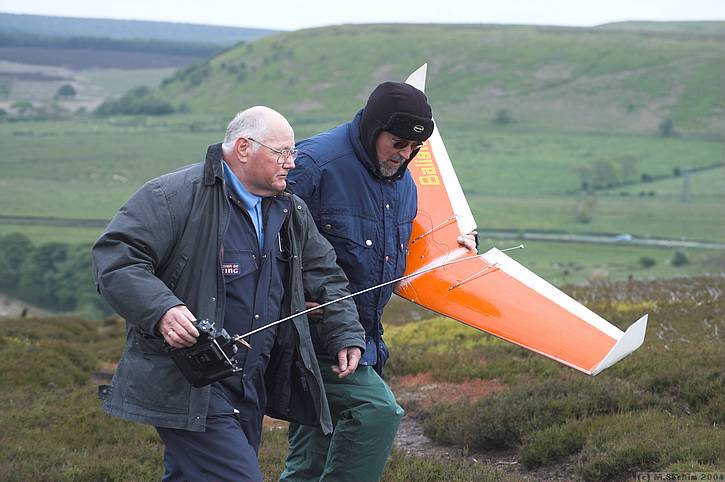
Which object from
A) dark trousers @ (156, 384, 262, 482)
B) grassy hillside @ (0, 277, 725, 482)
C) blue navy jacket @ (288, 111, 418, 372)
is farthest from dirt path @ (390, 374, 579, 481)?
dark trousers @ (156, 384, 262, 482)

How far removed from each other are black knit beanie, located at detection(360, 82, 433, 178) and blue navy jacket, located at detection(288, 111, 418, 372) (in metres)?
0.19

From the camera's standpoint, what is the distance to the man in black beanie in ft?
20.3

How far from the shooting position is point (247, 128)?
18.2 feet

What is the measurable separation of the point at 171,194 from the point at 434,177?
3428 millimetres

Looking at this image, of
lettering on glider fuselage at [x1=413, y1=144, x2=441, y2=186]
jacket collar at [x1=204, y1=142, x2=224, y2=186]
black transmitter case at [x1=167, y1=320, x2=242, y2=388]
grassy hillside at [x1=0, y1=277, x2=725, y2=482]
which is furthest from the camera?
lettering on glider fuselage at [x1=413, y1=144, x2=441, y2=186]

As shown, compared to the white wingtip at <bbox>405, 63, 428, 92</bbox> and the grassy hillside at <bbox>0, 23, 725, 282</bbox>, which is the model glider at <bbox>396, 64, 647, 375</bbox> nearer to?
the white wingtip at <bbox>405, 63, 428, 92</bbox>

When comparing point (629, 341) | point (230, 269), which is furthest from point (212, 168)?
point (629, 341)

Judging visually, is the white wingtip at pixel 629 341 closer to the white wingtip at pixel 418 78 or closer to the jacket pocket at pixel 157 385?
the jacket pocket at pixel 157 385

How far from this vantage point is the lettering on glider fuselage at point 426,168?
8.39 metres

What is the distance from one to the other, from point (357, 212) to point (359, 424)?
1173 mm

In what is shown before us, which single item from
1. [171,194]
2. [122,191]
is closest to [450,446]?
[171,194]

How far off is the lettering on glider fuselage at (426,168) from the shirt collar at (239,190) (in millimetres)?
2937

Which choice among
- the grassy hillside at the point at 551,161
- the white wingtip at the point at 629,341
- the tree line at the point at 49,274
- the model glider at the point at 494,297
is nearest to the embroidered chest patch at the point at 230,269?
the model glider at the point at 494,297

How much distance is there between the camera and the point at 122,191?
5832 inches
